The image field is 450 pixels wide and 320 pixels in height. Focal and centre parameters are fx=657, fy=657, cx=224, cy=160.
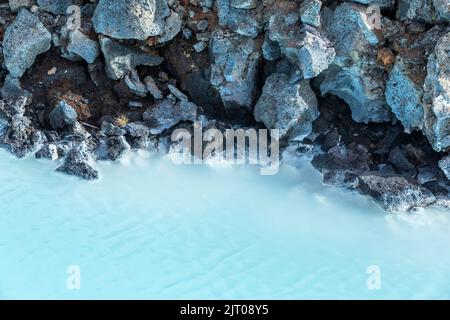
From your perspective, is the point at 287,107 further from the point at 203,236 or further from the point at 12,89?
the point at 12,89

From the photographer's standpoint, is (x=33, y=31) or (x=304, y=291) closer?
(x=304, y=291)

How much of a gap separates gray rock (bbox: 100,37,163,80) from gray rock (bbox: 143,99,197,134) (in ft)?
2.93

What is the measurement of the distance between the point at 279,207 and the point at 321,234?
3.00 feet

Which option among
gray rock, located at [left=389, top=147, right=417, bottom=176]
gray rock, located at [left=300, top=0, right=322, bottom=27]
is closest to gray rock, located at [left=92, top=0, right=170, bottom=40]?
gray rock, located at [left=300, top=0, right=322, bottom=27]

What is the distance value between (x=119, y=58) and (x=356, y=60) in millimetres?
4536

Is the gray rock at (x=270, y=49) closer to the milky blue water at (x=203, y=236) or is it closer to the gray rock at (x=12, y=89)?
the milky blue water at (x=203, y=236)

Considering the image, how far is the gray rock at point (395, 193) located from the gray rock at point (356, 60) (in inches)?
62.4

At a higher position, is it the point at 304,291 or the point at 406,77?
the point at 406,77

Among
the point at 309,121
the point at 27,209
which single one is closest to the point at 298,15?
the point at 309,121

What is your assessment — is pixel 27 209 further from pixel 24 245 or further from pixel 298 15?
pixel 298 15

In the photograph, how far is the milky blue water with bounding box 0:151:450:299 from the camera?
10195mm

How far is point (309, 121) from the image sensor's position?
12727 millimetres

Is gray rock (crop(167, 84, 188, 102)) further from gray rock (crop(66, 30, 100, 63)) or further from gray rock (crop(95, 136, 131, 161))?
gray rock (crop(66, 30, 100, 63))

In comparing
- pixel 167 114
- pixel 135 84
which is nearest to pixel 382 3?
pixel 167 114
